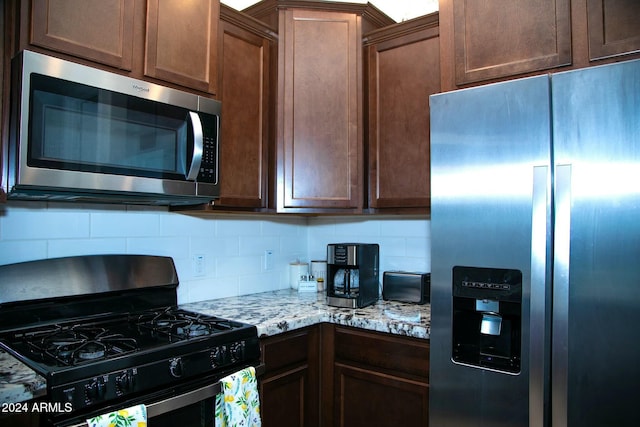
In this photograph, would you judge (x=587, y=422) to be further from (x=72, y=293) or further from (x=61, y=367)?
(x=72, y=293)

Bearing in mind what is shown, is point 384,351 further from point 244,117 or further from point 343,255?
point 244,117

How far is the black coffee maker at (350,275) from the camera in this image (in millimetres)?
2059

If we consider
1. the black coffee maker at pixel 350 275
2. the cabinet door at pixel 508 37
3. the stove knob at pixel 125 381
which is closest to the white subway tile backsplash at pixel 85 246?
the stove knob at pixel 125 381

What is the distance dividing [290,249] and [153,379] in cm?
148

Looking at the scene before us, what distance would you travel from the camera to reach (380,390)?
5.94 ft

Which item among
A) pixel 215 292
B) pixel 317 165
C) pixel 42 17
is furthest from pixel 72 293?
pixel 317 165

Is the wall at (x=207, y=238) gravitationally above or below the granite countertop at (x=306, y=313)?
above

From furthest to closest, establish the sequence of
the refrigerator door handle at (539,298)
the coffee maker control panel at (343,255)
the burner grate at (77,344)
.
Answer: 1. the coffee maker control panel at (343,255)
2. the refrigerator door handle at (539,298)
3. the burner grate at (77,344)

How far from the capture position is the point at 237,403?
1.44 m

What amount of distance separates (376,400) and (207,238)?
113 cm

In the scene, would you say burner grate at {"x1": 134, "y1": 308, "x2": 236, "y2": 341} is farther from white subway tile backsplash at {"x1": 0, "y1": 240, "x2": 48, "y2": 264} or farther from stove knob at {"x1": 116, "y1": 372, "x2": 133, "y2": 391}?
white subway tile backsplash at {"x1": 0, "y1": 240, "x2": 48, "y2": 264}

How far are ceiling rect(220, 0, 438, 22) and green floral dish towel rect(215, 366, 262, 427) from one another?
78.2 inches

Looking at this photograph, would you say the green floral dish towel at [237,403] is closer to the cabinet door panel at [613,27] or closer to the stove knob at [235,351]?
the stove knob at [235,351]

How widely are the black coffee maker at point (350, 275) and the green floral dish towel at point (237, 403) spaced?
2.27 feet
